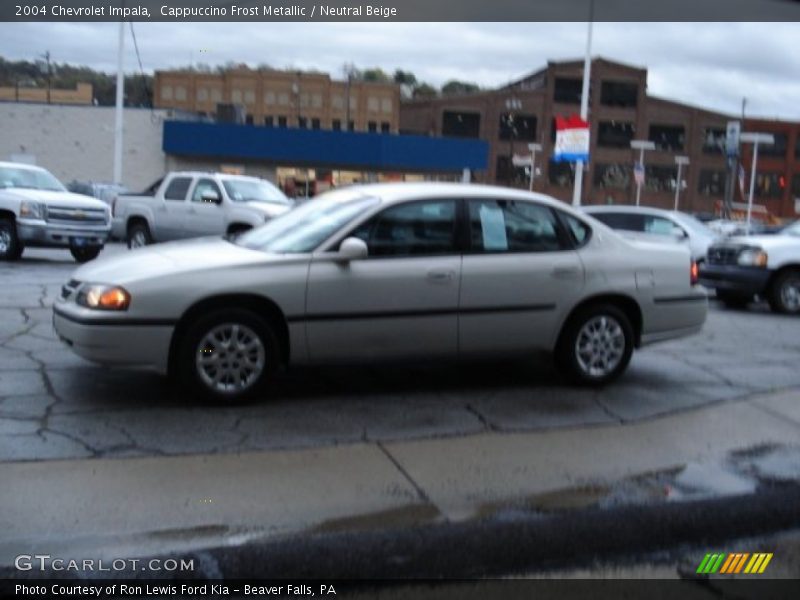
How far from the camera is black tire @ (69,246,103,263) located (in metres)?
16.1

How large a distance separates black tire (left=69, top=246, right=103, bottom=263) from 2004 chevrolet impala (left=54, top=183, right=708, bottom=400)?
957 cm

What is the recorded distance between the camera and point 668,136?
206 feet

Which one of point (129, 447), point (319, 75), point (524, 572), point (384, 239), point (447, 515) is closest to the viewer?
point (524, 572)

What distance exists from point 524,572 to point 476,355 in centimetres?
300

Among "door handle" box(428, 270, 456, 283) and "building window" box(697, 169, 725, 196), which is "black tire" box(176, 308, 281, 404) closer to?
"door handle" box(428, 270, 456, 283)

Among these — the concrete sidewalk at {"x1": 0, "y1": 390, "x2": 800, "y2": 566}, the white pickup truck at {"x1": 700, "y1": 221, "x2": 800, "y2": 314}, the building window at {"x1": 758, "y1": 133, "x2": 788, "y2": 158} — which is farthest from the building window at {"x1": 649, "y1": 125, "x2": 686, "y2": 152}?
the concrete sidewalk at {"x1": 0, "y1": 390, "x2": 800, "y2": 566}

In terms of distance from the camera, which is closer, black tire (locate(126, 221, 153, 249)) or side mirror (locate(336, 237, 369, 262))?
side mirror (locate(336, 237, 369, 262))

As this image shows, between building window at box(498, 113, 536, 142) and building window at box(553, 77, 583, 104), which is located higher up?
building window at box(553, 77, 583, 104)

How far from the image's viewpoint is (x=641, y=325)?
299 inches

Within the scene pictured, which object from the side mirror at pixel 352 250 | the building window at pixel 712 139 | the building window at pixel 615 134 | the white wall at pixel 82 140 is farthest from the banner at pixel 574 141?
the building window at pixel 712 139

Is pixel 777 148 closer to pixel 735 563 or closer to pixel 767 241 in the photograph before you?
pixel 767 241

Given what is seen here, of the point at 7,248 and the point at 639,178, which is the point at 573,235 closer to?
the point at 7,248

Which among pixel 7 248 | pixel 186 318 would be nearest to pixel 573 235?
pixel 186 318

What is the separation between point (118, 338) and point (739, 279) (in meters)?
9.89
